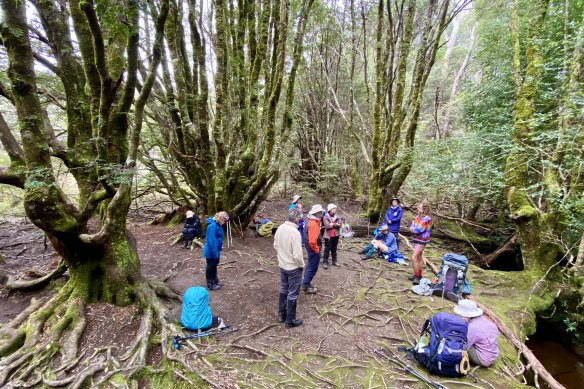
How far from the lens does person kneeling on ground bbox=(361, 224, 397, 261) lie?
29.6ft

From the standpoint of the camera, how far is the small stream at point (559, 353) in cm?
572

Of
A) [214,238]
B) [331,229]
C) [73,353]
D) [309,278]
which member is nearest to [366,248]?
[331,229]

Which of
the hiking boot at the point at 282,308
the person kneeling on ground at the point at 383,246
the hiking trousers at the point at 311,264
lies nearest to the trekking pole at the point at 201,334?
the hiking boot at the point at 282,308

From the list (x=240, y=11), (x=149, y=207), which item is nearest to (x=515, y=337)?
(x=240, y=11)

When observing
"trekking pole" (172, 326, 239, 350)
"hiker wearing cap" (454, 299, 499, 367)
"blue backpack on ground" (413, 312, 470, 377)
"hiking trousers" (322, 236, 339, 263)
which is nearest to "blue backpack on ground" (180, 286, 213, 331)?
"trekking pole" (172, 326, 239, 350)

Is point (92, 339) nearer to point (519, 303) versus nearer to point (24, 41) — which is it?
point (24, 41)

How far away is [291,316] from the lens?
5.03 m

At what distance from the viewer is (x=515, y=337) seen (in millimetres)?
5367

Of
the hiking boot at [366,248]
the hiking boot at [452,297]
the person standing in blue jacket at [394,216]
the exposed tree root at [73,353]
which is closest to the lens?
the exposed tree root at [73,353]

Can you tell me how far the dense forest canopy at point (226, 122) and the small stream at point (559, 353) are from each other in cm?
69

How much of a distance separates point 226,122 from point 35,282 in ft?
20.2

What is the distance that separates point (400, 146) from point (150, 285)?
34.5 ft

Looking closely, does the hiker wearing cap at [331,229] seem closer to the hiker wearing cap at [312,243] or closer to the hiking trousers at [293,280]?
the hiker wearing cap at [312,243]

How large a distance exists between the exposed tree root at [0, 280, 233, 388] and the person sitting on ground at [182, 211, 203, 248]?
4.08 meters
